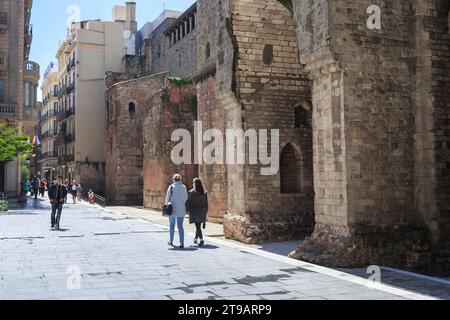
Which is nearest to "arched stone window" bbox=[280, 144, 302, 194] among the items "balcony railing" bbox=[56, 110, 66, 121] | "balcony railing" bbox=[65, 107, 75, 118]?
"balcony railing" bbox=[65, 107, 75, 118]

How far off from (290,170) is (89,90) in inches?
1283

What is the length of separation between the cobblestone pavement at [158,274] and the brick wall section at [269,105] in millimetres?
1332

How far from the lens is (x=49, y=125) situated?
58688 millimetres

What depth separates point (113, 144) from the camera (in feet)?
109

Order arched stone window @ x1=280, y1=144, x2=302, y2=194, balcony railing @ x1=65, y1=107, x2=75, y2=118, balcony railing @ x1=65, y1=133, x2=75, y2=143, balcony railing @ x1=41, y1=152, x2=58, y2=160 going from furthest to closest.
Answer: balcony railing @ x1=41, y1=152, x2=58, y2=160 → balcony railing @ x1=65, y1=107, x2=75, y2=118 → balcony railing @ x1=65, y1=133, x2=75, y2=143 → arched stone window @ x1=280, y1=144, x2=302, y2=194

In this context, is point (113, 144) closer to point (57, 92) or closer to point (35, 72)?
point (35, 72)

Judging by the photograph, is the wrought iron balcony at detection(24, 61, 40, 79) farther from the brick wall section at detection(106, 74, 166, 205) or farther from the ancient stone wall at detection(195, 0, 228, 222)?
the ancient stone wall at detection(195, 0, 228, 222)

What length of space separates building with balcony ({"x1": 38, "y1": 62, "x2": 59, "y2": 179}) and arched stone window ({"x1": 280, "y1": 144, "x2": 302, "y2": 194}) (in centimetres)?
4394

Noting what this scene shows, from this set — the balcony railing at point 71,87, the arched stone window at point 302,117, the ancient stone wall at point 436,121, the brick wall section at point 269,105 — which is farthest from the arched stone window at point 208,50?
the balcony railing at point 71,87

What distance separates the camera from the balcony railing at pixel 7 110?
30.9 metres

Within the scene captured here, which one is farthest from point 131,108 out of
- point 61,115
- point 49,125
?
point 49,125

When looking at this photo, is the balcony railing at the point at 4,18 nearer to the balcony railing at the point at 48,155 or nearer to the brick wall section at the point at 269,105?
the balcony railing at the point at 48,155

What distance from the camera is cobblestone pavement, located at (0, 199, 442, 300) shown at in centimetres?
623

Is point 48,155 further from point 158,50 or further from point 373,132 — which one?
point 373,132
